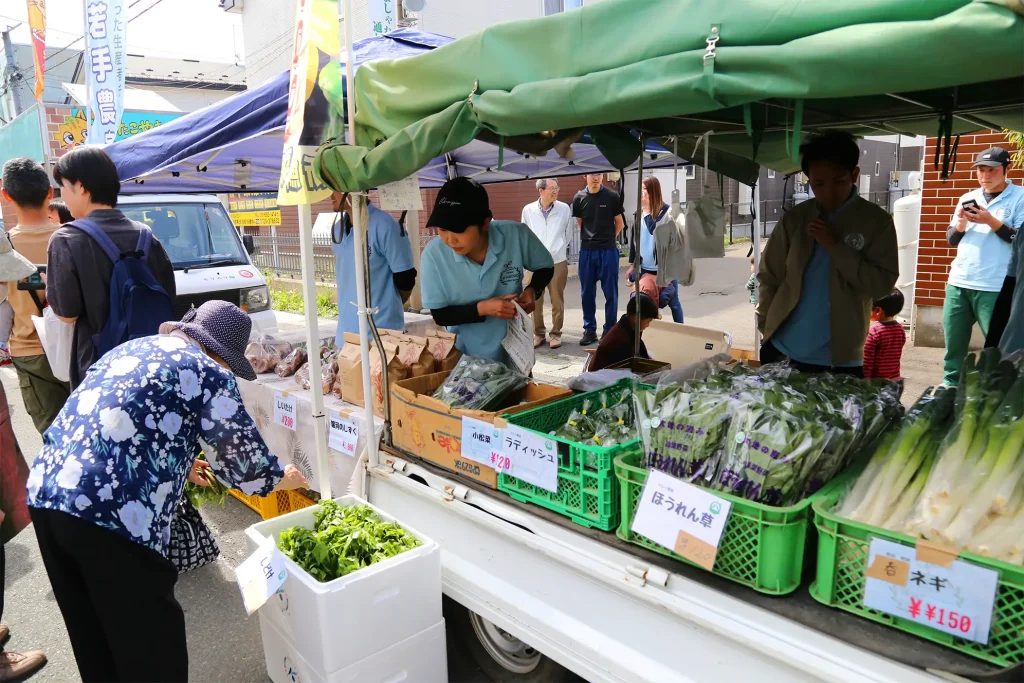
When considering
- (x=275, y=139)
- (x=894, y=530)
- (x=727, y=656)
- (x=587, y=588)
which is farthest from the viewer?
(x=275, y=139)

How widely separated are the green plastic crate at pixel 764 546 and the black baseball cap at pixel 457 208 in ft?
6.21

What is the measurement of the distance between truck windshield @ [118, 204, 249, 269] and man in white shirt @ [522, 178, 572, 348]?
364 cm

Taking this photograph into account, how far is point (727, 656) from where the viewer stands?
1.88m

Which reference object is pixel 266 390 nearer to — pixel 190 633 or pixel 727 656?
pixel 190 633

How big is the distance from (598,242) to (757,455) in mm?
6586

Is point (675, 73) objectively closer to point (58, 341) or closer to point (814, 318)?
point (814, 318)

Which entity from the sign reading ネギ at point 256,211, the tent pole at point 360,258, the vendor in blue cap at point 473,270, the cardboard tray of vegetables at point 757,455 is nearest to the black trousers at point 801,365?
the cardboard tray of vegetables at point 757,455

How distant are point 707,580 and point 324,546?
4.58 ft

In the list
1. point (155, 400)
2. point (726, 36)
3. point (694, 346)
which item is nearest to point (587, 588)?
point (155, 400)

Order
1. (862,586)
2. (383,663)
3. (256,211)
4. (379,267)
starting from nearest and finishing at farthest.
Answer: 1. (862,586)
2. (383,663)
3. (379,267)
4. (256,211)

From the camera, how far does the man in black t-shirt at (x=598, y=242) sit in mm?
8164

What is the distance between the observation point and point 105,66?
8438mm

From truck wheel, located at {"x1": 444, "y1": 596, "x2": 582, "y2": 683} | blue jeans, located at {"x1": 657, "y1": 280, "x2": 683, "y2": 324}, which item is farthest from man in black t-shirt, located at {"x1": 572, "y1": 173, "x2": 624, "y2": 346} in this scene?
truck wheel, located at {"x1": 444, "y1": 596, "x2": 582, "y2": 683}

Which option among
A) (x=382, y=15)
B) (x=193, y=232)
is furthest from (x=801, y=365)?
(x=193, y=232)
